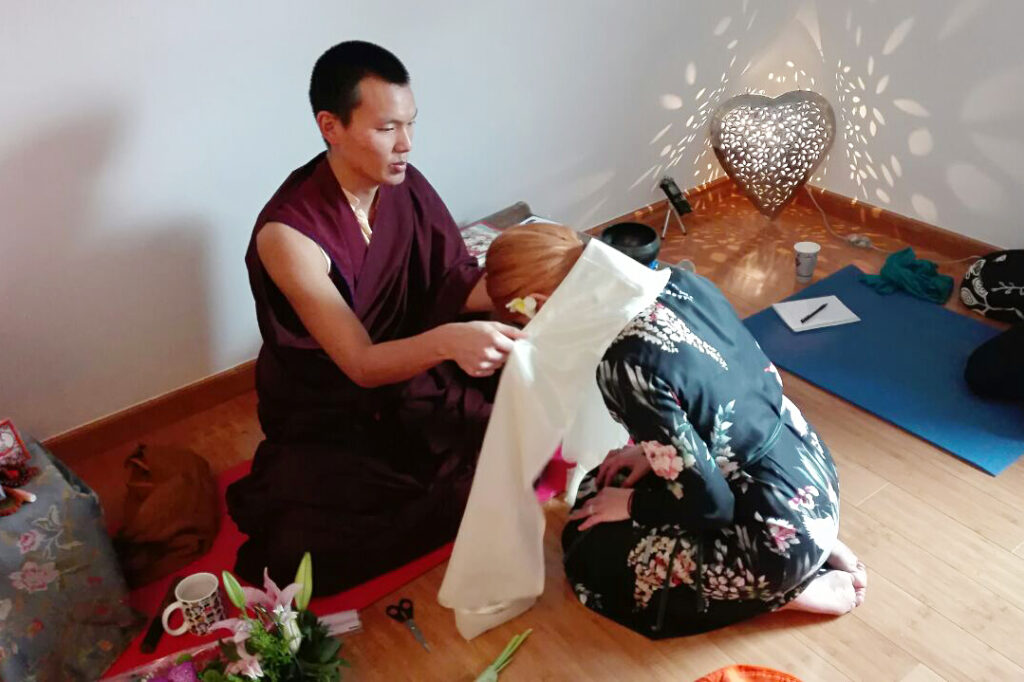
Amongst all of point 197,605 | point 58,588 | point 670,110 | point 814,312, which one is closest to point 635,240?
point 814,312

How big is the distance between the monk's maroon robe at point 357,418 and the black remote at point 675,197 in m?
1.38

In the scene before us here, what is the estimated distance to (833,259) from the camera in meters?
2.91

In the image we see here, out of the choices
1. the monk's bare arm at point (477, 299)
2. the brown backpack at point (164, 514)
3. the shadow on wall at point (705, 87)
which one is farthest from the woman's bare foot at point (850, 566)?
the shadow on wall at point (705, 87)

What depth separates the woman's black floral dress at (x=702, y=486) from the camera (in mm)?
1381

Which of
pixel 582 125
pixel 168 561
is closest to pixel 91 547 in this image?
pixel 168 561

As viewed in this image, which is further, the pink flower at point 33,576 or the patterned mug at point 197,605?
the patterned mug at point 197,605

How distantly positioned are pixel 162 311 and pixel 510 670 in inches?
49.0

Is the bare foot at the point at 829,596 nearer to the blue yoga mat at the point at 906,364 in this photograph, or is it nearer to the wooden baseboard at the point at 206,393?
the blue yoga mat at the point at 906,364

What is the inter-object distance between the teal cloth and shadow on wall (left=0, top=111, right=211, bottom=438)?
2.02 metres

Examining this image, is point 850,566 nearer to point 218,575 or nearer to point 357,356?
point 357,356

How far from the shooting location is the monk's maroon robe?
1.75 metres

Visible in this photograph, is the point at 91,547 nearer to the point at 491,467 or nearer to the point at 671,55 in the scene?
the point at 491,467

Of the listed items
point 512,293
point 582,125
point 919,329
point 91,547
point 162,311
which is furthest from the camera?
point 582,125

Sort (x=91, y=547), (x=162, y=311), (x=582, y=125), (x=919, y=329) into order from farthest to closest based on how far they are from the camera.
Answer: (x=582, y=125)
(x=919, y=329)
(x=162, y=311)
(x=91, y=547)
